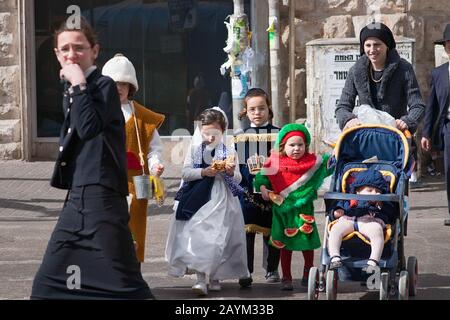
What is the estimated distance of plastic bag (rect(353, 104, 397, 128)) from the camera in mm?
9266

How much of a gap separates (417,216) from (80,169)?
7.01 m

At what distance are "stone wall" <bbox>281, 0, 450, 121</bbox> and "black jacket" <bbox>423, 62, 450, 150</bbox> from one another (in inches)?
134

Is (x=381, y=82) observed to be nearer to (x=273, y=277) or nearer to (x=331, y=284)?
(x=273, y=277)

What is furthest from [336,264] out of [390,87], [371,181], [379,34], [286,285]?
[379,34]

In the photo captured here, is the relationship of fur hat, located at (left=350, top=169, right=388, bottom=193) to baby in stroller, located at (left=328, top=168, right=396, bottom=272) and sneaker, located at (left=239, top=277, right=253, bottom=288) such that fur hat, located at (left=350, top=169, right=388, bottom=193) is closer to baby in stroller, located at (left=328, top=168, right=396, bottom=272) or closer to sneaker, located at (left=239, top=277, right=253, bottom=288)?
baby in stroller, located at (left=328, top=168, right=396, bottom=272)

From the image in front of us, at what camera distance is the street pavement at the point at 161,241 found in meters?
9.29

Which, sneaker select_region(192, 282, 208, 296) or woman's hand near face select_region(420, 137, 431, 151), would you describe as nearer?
sneaker select_region(192, 282, 208, 296)

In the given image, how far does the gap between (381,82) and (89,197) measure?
11.9ft

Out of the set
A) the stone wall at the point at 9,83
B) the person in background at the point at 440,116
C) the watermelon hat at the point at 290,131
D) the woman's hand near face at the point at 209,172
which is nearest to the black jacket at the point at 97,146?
the woman's hand near face at the point at 209,172

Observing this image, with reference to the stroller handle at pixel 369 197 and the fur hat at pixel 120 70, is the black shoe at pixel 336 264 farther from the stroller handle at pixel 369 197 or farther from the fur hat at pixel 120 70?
the fur hat at pixel 120 70

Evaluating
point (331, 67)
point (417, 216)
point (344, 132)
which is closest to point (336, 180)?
point (344, 132)

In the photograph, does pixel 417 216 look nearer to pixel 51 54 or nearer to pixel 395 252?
pixel 395 252

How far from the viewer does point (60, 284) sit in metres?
6.56

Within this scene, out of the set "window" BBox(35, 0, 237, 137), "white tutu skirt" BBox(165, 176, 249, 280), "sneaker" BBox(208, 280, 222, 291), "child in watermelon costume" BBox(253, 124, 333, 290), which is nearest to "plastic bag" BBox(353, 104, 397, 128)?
"child in watermelon costume" BBox(253, 124, 333, 290)
